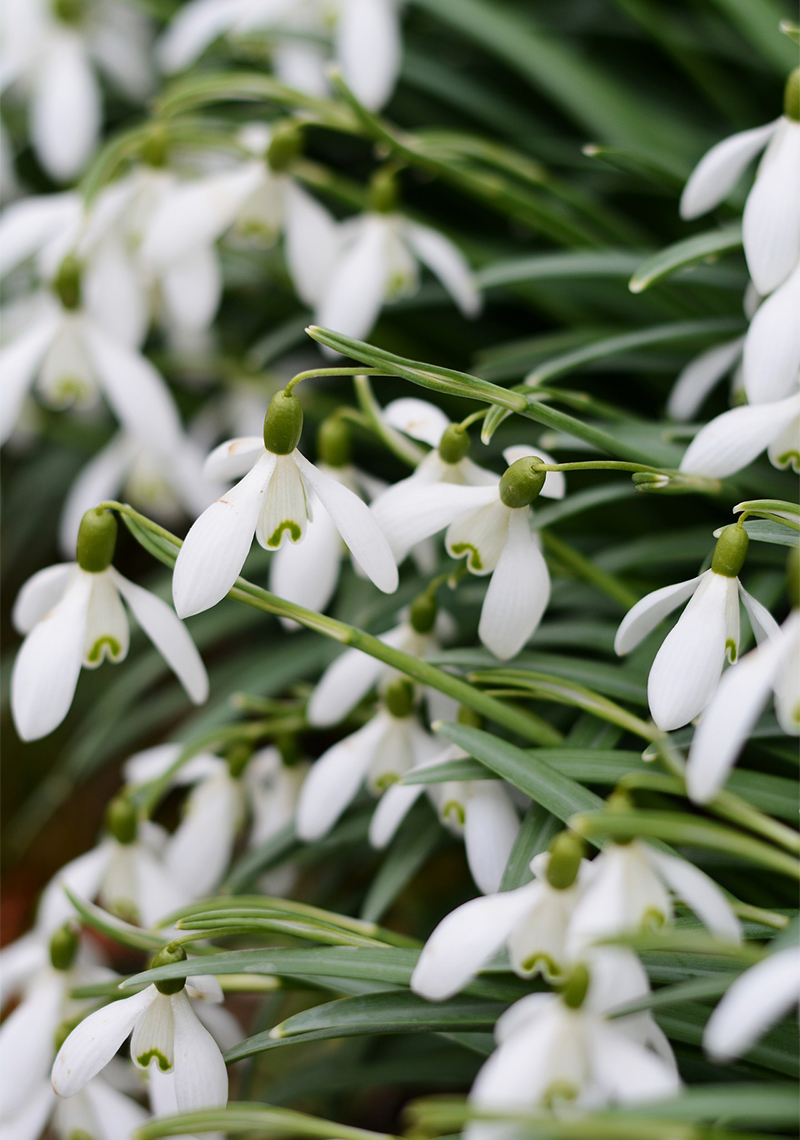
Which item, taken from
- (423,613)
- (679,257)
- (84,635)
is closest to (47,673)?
(84,635)

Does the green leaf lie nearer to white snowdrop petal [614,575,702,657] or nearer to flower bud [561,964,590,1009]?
white snowdrop petal [614,575,702,657]

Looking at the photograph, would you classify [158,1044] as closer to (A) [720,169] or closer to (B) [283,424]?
(B) [283,424]

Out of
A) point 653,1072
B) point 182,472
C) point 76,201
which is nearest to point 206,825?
point 182,472

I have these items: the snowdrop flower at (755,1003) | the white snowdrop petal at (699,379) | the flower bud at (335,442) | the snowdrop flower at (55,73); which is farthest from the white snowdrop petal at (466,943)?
the snowdrop flower at (55,73)

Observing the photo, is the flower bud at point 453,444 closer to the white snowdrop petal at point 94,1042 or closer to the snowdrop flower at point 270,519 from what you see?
the snowdrop flower at point 270,519

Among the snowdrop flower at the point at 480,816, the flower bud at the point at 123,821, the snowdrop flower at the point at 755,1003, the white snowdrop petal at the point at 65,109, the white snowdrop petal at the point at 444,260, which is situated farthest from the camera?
the white snowdrop petal at the point at 65,109
